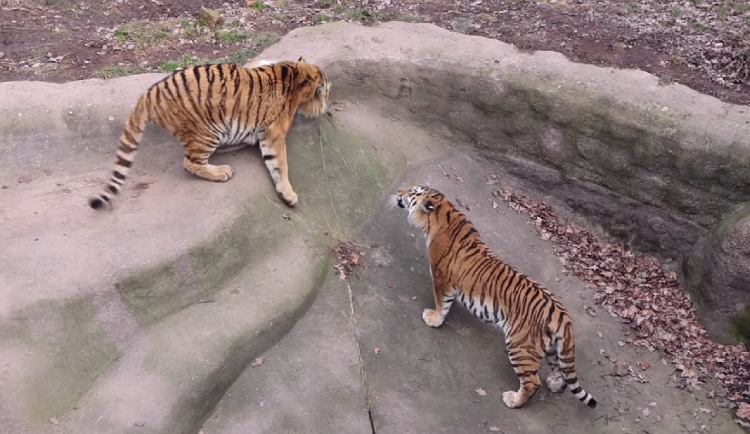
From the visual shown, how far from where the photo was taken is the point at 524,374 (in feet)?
18.1

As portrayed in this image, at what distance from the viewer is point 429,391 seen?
570cm

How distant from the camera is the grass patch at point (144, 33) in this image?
8.36 m

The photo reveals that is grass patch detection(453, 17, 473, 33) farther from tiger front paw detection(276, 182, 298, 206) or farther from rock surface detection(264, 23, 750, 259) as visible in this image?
tiger front paw detection(276, 182, 298, 206)

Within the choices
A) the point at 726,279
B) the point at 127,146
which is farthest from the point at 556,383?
the point at 127,146

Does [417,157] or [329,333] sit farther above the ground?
[417,157]

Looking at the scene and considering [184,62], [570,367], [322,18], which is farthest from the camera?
[322,18]

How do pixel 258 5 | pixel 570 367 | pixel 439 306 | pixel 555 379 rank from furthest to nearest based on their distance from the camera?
pixel 258 5, pixel 439 306, pixel 555 379, pixel 570 367

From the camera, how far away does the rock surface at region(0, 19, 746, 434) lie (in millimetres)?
5027

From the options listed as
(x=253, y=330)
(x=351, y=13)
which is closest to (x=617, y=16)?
(x=351, y=13)

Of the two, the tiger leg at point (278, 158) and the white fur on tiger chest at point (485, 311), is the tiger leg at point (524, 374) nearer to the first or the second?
the white fur on tiger chest at point (485, 311)

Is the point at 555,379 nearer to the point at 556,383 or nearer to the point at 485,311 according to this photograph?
the point at 556,383

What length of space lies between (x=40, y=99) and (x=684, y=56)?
7.36 metres

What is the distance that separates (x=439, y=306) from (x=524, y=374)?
1019 mm

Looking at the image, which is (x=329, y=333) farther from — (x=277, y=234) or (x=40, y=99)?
(x=40, y=99)
